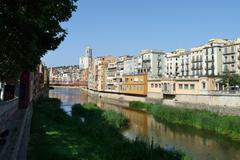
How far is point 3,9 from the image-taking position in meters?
9.67

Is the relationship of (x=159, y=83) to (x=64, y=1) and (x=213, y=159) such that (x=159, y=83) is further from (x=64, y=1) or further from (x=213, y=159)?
(x=64, y=1)

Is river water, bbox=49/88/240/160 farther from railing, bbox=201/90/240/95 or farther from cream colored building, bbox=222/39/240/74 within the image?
cream colored building, bbox=222/39/240/74

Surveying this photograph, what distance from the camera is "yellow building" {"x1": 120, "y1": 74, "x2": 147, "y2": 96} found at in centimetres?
8662

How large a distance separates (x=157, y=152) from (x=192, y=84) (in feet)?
153

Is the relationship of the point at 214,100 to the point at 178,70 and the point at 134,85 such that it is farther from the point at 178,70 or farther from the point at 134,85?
the point at 178,70

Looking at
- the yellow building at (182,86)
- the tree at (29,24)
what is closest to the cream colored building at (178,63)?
the yellow building at (182,86)

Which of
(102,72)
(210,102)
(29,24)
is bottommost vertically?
(210,102)

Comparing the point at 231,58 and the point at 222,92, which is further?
the point at 231,58

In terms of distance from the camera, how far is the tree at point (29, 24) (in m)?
9.88

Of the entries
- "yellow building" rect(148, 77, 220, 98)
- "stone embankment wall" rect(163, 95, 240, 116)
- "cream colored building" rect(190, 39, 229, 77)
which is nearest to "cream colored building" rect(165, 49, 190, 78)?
"cream colored building" rect(190, 39, 229, 77)

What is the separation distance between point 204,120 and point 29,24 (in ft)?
118

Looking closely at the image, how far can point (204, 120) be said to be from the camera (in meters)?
42.7

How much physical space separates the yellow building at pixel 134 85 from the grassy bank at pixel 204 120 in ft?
94.1

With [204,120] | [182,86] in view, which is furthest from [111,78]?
[204,120]
